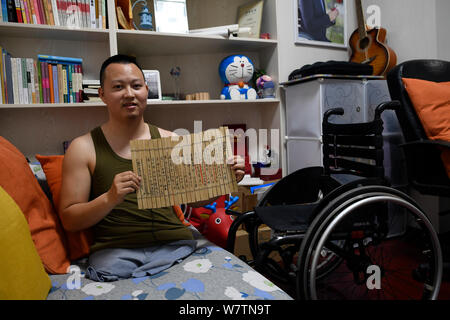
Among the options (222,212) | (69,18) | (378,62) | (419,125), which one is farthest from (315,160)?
(69,18)

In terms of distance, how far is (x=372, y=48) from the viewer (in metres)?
2.32

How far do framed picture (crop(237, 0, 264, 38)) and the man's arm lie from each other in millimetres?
1708

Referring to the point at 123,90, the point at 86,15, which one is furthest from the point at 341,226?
the point at 86,15

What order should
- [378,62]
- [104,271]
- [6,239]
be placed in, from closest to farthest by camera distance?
[6,239] < [104,271] < [378,62]

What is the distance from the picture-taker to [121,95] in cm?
94

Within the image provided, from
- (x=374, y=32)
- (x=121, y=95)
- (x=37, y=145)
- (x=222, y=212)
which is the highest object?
(x=374, y=32)

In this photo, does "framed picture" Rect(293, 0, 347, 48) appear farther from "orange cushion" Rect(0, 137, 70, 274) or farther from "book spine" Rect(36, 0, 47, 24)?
"orange cushion" Rect(0, 137, 70, 274)

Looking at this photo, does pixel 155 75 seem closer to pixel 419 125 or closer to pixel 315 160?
pixel 315 160

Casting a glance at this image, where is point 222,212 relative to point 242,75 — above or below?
below

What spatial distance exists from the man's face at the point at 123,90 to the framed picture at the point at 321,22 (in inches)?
69.8

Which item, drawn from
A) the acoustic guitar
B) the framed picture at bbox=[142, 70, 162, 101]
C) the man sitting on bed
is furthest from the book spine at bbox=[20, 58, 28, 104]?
the acoustic guitar

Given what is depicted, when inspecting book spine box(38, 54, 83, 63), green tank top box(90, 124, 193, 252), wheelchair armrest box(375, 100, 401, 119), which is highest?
book spine box(38, 54, 83, 63)

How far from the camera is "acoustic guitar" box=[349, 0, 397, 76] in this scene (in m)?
2.21
